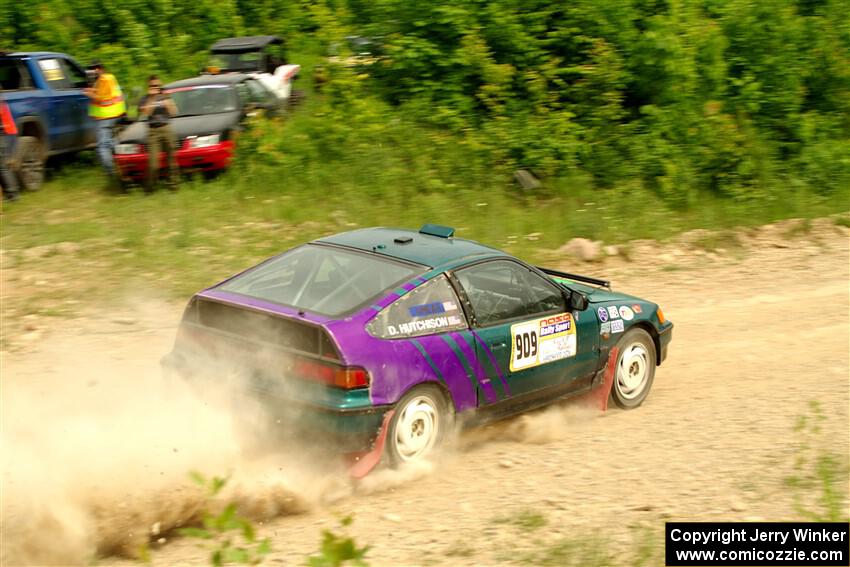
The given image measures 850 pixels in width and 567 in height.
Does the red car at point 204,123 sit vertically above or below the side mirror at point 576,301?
above

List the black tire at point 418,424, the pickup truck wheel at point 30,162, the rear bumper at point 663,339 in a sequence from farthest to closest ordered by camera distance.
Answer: the pickup truck wheel at point 30,162, the rear bumper at point 663,339, the black tire at point 418,424

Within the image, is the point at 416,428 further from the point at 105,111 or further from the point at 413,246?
the point at 105,111

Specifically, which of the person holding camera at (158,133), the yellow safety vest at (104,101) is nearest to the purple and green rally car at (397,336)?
the person holding camera at (158,133)

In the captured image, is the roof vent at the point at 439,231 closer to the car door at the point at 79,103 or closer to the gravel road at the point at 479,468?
the gravel road at the point at 479,468

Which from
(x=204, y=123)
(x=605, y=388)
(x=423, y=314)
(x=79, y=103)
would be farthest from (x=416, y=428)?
(x=79, y=103)

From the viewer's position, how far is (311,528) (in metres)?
5.41

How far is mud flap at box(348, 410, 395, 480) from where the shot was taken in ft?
19.0

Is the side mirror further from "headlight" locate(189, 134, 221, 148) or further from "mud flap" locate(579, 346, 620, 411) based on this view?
"headlight" locate(189, 134, 221, 148)

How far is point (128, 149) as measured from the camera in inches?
551

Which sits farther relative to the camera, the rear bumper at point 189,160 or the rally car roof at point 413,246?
the rear bumper at point 189,160

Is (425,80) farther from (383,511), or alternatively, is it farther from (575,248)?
(383,511)

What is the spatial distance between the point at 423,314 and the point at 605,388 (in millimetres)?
2048

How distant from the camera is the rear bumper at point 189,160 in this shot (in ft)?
45.6

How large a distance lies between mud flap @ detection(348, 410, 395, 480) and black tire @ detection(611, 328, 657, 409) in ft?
8.16
